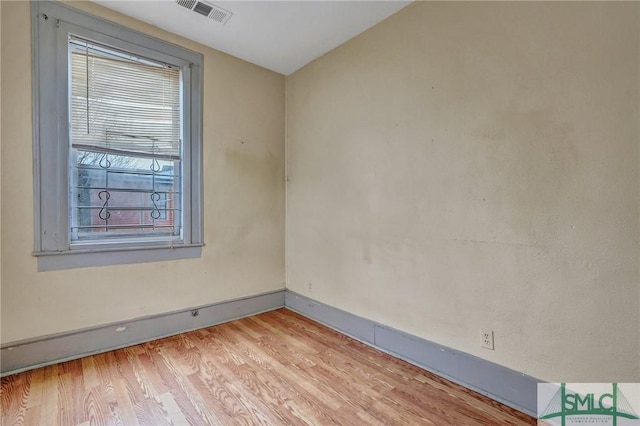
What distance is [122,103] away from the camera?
234 centimetres

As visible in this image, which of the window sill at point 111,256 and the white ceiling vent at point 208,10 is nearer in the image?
the window sill at point 111,256

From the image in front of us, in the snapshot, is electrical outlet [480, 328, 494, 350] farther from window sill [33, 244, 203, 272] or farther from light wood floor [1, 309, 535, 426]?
window sill [33, 244, 203, 272]

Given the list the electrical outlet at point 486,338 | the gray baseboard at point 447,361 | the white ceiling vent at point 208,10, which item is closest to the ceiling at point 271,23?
the white ceiling vent at point 208,10

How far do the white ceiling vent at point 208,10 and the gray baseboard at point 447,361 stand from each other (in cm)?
259

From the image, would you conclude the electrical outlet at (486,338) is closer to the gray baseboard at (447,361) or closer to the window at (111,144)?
the gray baseboard at (447,361)

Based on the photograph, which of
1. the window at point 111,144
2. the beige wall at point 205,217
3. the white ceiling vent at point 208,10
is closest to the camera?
the beige wall at point 205,217

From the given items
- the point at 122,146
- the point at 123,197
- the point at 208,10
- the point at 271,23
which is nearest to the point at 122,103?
the point at 122,146

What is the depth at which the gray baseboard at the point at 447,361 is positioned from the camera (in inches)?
63.3

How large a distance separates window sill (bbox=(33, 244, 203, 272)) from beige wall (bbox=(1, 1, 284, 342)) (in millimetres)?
46

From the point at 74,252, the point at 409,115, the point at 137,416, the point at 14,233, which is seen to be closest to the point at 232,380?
the point at 137,416

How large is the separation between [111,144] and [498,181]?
2.76 metres

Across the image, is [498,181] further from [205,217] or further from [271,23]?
[205,217]

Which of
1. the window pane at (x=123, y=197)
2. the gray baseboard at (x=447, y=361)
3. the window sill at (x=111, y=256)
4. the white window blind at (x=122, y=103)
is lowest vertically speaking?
the gray baseboard at (x=447, y=361)

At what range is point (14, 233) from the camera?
1.90 meters
